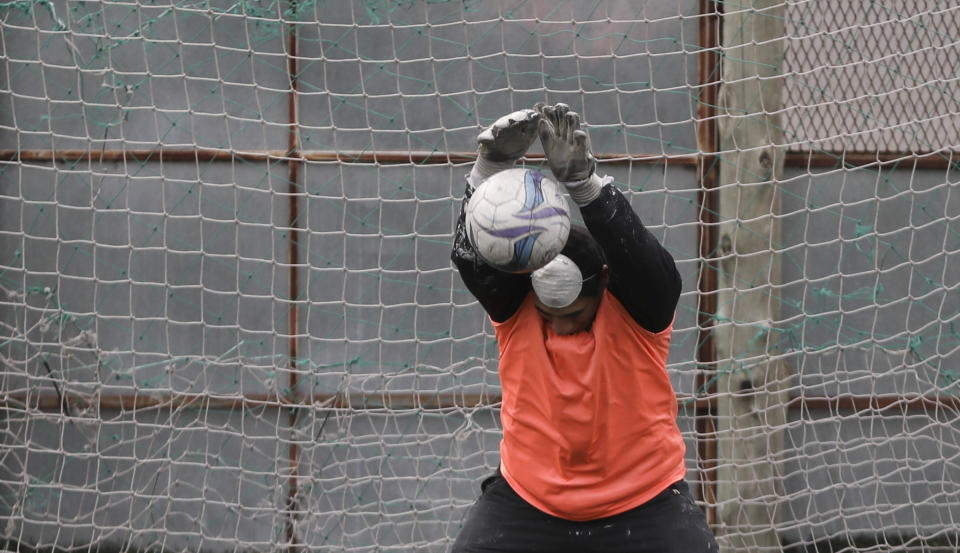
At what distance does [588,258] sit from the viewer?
227 centimetres

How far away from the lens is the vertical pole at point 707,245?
157 inches

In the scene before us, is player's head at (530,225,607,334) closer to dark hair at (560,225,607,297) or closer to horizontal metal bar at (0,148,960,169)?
dark hair at (560,225,607,297)

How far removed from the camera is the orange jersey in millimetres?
2301

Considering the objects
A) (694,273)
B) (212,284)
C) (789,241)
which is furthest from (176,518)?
(789,241)

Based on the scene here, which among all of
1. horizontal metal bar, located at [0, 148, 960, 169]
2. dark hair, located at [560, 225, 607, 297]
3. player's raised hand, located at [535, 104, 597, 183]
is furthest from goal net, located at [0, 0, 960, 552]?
player's raised hand, located at [535, 104, 597, 183]

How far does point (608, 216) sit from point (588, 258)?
20cm

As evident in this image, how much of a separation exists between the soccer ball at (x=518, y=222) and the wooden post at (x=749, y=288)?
6.00 ft

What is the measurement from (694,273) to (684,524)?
6.36 feet

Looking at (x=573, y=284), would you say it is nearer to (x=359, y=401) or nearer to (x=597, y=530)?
(x=597, y=530)

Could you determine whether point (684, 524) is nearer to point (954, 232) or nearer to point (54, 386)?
point (954, 232)

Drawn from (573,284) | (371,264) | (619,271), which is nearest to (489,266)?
(573,284)

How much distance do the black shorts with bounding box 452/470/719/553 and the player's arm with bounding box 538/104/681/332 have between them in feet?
1.79

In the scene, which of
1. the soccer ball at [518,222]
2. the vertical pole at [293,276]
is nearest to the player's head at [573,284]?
the soccer ball at [518,222]

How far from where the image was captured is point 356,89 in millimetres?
4031
